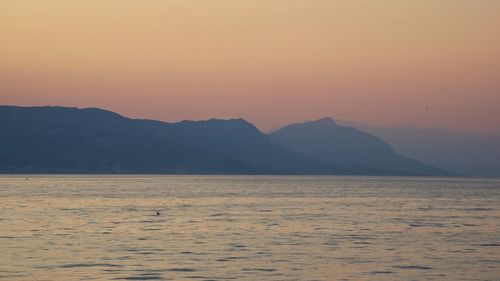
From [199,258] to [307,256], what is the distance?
764 centimetres

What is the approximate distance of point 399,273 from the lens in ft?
170

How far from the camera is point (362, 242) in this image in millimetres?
70188

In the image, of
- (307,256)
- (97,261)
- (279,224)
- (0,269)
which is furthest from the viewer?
(279,224)

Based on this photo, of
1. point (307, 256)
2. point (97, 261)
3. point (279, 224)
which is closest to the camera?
point (97, 261)

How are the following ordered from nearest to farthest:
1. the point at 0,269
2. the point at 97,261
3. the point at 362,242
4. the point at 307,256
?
the point at 0,269 → the point at 97,261 → the point at 307,256 → the point at 362,242

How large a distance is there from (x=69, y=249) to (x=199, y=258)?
10.9 meters

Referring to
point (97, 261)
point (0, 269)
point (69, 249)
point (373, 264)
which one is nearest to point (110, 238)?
point (69, 249)

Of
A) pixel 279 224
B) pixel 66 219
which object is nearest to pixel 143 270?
pixel 279 224

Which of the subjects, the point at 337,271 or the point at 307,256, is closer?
the point at 337,271

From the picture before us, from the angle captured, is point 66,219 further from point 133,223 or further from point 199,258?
point 199,258

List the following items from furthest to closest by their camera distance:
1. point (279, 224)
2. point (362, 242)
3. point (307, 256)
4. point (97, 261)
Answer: point (279, 224)
point (362, 242)
point (307, 256)
point (97, 261)

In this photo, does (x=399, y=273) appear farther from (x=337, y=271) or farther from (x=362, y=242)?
(x=362, y=242)

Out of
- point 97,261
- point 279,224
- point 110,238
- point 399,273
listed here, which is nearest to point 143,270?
point 97,261

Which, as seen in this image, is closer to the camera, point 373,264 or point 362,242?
point 373,264
